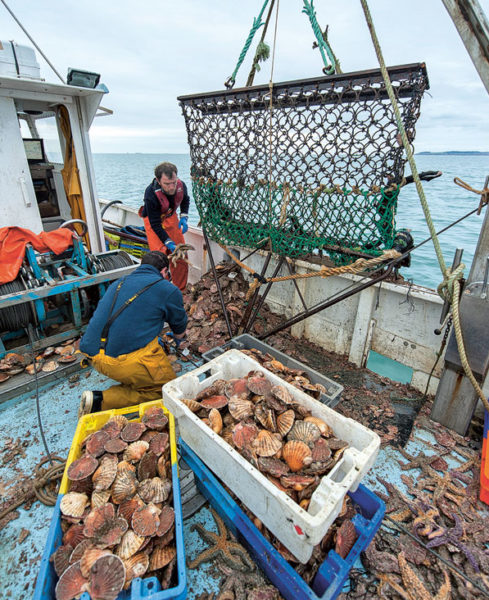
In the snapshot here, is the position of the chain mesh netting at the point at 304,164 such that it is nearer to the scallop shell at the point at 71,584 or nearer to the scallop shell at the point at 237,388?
the scallop shell at the point at 237,388

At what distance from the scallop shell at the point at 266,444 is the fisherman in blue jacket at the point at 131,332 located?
129cm

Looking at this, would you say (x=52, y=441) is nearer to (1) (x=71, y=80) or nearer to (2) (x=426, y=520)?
(2) (x=426, y=520)

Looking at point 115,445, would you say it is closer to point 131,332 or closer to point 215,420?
point 215,420

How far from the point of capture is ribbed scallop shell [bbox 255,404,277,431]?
5.81 feet

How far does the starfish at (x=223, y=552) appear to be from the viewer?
1786 millimetres

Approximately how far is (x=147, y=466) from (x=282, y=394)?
86 cm

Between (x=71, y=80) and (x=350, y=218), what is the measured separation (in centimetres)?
363

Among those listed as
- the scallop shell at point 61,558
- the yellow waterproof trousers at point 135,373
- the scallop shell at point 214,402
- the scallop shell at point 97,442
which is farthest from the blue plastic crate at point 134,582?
the yellow waterproof trousers at point 135,373

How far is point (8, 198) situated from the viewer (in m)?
3.84

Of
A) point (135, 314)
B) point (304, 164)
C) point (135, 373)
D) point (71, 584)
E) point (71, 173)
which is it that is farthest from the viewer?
point (71, 173)

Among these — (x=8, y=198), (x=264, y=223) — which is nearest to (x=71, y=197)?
(x=8, y=198)

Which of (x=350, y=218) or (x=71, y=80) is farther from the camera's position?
(x=71, y=80)

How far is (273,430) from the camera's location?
5.75 ft

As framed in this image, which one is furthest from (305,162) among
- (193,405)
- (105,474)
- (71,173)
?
(71,173)
